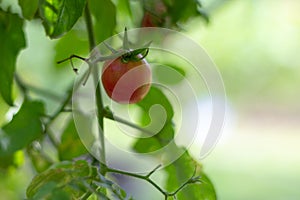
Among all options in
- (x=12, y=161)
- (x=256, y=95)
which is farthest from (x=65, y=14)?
(x=256, y=95)

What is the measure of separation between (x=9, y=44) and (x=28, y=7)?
8 centimetres

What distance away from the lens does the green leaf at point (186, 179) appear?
77cm

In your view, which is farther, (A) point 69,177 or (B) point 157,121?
(B) point 157,121

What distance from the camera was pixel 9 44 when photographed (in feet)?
2.81

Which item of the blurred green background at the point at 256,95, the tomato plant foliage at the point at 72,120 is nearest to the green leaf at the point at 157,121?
the tomato plant foliage at the point at 72,120

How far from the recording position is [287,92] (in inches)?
141

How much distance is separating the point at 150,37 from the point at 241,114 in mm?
2813

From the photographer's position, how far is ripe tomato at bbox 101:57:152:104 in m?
0.76

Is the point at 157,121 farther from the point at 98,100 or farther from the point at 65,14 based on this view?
the point at 65,14

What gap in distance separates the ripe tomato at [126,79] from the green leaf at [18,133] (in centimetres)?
16

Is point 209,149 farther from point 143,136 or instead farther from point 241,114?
point 241,114

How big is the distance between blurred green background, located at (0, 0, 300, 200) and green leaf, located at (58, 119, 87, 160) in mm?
1008

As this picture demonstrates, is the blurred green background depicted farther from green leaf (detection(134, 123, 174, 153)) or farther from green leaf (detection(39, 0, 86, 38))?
green leaf (detection(39, 0, 86, 38))

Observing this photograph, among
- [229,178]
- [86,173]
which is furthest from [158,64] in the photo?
[229,178]
